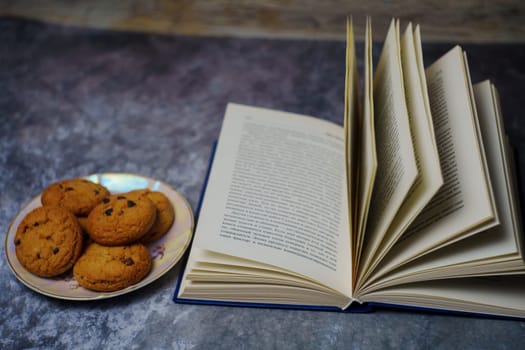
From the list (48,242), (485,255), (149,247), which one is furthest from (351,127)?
(48,242)

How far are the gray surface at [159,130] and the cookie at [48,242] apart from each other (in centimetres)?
9

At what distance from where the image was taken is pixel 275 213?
0.99 metres

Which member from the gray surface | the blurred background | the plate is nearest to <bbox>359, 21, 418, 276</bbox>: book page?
the gray surface

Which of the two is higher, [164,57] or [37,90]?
[164,57]

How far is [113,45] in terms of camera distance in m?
1.64

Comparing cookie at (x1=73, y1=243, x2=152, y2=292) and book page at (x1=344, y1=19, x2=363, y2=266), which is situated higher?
book page at (x1=344, y1=19, x2=363, y2=266)

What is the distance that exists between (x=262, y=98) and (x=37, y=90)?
1.89 ft

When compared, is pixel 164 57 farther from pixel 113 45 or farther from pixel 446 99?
pixel 446 99

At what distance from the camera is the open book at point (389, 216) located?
0.82 metres

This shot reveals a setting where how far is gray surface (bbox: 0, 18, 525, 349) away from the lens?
0.92 m

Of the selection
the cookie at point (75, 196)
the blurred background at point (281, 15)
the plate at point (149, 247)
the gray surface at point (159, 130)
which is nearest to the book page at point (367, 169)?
the gray surface at point (159, 130)

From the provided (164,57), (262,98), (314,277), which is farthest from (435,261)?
(164,57)

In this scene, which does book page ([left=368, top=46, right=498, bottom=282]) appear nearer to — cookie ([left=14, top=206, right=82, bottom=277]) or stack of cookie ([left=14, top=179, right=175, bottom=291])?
stack of cookie ([left=14, top=179, right=175, bottom=291])

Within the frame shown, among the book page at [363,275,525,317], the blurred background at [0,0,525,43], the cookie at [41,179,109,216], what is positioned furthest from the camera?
the blurred background at [0,0,525,43]
